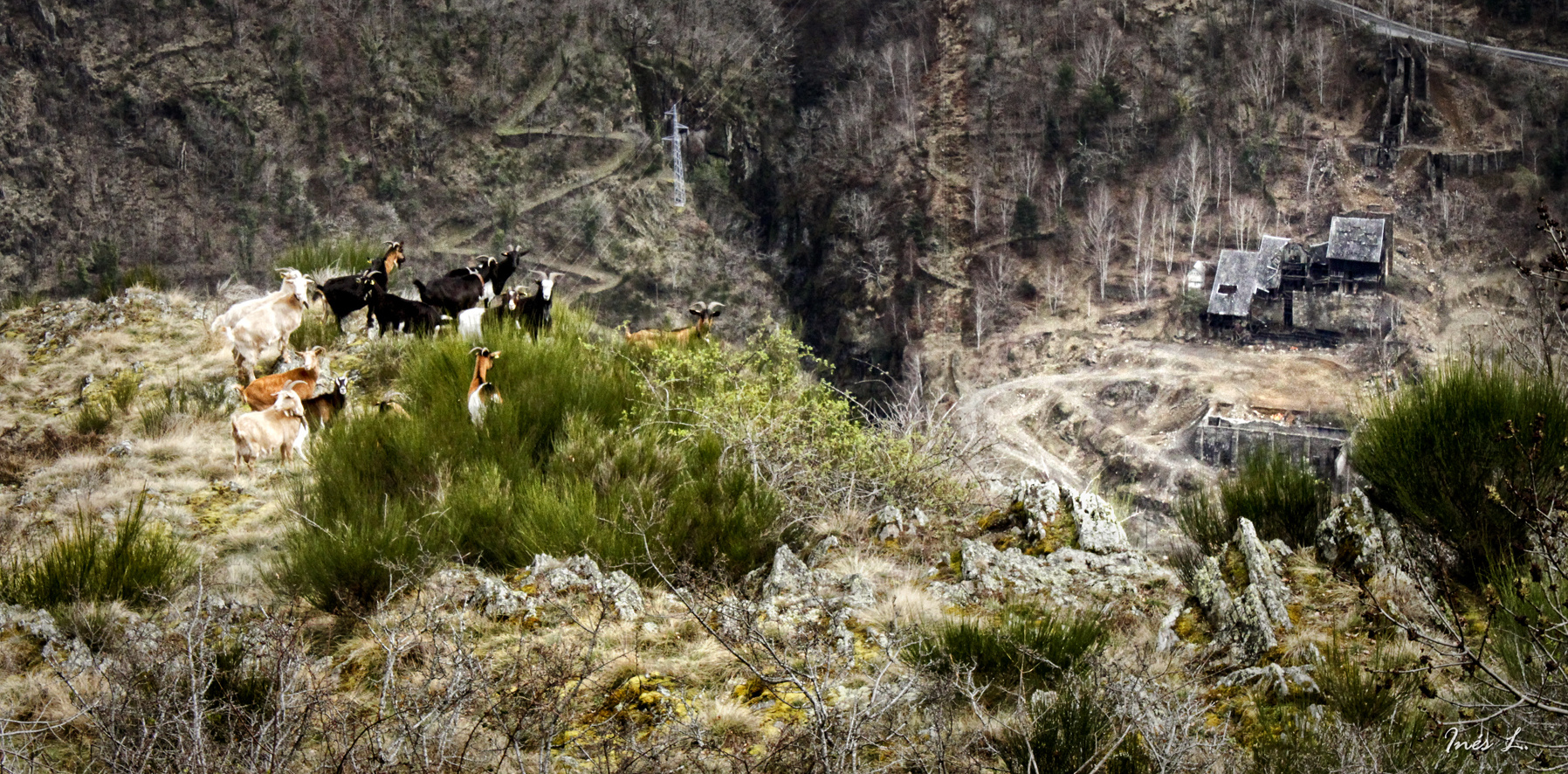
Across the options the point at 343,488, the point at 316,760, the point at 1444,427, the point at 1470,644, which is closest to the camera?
the point at 316,760

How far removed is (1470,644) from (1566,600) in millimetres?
273

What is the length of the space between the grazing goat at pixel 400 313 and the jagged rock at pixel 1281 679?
583 cm

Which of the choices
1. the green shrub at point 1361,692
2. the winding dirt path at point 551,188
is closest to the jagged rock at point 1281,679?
the green shrub at point 1361,692

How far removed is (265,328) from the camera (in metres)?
7.45

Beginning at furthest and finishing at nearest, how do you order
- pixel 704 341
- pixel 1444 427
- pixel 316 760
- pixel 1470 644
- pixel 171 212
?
pixel 171 212
pixel 704 341
pixel 1444 427
pixel 1470 644
pixel 316 760

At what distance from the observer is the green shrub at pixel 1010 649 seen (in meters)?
3.51

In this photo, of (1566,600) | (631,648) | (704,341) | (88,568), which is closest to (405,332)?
(704,341)

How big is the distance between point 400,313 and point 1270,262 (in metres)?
45.0

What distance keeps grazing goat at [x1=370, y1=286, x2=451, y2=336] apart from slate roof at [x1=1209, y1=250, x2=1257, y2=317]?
43553 mm

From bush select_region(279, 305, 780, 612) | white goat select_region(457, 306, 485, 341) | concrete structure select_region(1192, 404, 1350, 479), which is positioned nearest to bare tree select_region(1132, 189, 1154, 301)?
concrete structure select_region(1192, 404, 1350, 479)

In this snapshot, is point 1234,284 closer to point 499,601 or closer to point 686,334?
point 686,334

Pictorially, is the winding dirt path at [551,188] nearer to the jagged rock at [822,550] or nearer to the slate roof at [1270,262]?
the slate roof at [1270,262]

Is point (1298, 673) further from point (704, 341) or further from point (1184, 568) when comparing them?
point (704, 341)

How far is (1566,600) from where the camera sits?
3180mm
